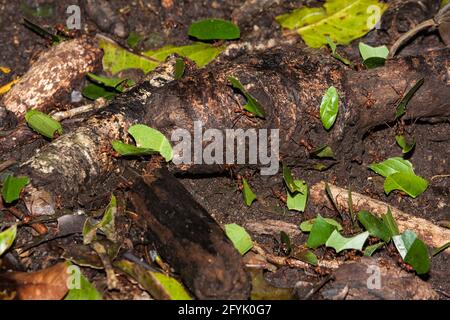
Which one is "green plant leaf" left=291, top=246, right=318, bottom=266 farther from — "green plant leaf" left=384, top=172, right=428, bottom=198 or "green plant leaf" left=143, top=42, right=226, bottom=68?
"green plant leaf" left=143, top=42, right=226, bottom=68

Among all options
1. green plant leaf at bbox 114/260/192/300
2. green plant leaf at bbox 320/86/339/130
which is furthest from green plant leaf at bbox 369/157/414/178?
green plant leaf at bbox 114/260/192/300

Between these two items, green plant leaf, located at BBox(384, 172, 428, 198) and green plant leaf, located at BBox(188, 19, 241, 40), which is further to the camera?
green plant leaf, located at BBox(188, 19, 241, 40)

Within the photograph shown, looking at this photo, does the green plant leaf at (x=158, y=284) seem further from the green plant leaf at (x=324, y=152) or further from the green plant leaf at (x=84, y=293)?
the green plant leaf at (x=324, y=152)

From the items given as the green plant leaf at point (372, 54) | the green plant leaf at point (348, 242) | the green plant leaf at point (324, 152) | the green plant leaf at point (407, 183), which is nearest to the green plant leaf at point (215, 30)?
the green plant leaf at point (372, 54)

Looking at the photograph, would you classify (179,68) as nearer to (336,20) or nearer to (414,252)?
(336,20)
